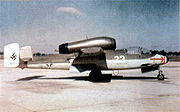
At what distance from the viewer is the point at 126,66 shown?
43.5 ft

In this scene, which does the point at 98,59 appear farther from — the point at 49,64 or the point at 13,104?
the point at 13,104

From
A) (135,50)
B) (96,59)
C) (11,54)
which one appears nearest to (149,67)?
(135,50)

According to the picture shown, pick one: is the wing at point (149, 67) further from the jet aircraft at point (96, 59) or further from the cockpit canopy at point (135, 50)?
the cockpit canopy at point (135, 50)

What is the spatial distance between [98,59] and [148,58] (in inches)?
125

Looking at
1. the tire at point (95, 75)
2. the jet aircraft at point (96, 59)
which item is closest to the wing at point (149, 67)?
the jet aircraft at point (96, 59)

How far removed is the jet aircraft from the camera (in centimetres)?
1262

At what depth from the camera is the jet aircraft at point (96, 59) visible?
1262cm

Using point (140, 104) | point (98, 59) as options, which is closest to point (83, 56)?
point (98, 59)

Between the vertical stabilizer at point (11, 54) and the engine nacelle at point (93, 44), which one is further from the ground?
the engine nacelle at point (93, 44)

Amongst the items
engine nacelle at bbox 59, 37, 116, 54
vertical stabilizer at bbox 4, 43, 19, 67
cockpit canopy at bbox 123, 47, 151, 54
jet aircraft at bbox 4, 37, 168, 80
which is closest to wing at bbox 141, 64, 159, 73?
jet aircraft at bbox 4, 37, 168, 80

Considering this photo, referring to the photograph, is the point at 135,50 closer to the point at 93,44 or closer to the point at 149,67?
the point at 149,67

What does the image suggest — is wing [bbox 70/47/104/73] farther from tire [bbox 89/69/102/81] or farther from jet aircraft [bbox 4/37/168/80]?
tire [bbox 89/69/102/81]

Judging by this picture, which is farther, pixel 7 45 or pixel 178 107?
pixel 7 45

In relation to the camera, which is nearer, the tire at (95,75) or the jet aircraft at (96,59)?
the jet aircraft at (96,59)
